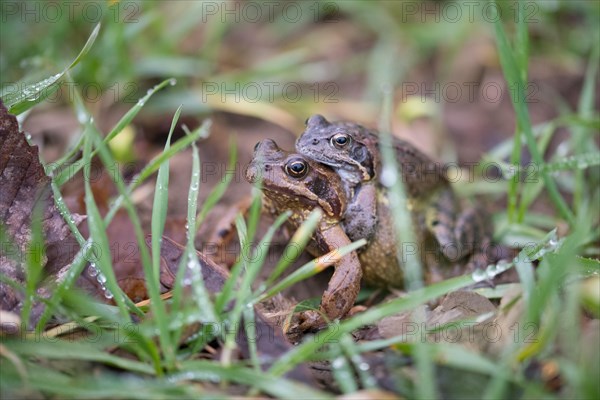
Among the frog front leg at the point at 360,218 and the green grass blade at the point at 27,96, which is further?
the frog front leg at the point at 360,218

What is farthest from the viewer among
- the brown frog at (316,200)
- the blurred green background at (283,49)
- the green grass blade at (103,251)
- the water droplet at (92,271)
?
the blurred green background at (283,49)

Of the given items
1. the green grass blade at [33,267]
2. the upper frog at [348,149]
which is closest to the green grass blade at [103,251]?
the green grass blade at [33,267]

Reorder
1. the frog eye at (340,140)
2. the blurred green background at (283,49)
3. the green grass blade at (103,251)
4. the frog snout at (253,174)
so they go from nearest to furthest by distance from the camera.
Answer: the green grass blade at (103,251)
the frog snout at (253,174)
the frog eye at (340,140)
the blurred green background at (283,49)

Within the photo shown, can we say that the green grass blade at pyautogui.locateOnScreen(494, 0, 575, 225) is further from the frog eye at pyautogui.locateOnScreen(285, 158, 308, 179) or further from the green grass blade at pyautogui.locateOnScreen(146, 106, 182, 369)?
the green grass blade at pyautogui.locateOnScreen(146, 106, 182, 369)

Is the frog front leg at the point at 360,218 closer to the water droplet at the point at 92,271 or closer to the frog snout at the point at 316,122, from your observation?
the frog snout at the point at 316,122

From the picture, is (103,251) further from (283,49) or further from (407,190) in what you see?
(283,49)

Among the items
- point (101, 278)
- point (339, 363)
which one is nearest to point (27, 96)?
point (101, 278)
